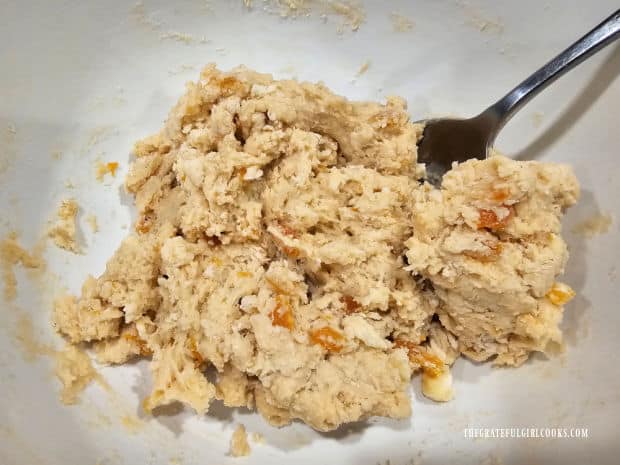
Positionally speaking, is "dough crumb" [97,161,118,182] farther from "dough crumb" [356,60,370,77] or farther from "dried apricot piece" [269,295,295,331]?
"dough crumb" [356,60,370,77]

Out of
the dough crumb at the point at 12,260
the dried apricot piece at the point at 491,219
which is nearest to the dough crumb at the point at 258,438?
the dough crumb at the point at 12,260

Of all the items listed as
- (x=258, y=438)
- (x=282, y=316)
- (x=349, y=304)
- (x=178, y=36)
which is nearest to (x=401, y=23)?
(x=178, y=36)

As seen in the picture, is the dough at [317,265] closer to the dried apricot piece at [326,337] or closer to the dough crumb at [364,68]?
the dried apricot piece at [326,337]

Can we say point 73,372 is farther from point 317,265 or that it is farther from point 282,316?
point 317,265

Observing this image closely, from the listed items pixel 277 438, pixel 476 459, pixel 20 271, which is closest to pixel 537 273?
pixel 476 459

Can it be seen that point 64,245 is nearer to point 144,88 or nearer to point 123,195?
point 123,195

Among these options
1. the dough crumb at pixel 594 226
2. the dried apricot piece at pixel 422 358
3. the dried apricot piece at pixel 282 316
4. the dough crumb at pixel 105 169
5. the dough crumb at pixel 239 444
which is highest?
the dough crumb at pixel 594 226
